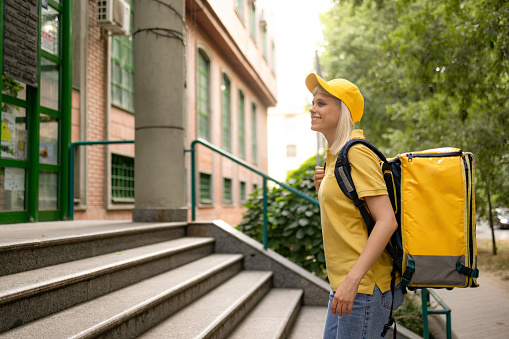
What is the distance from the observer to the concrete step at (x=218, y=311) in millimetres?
3398

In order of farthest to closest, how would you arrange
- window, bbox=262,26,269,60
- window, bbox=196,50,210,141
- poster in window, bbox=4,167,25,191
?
window, bbox=262,26,269,60, window, bbox=196,50,210,141, poster in window, bbox=4,167,25,191

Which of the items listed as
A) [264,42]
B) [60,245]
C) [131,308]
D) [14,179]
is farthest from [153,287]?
[264,42]

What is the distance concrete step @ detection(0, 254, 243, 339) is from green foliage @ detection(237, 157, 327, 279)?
168cm

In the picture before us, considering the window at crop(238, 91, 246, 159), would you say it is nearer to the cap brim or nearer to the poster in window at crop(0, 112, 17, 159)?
the poster in window at crop(0, 112, 17, 159)

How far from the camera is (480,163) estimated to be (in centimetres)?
1005

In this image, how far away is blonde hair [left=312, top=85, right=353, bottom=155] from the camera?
2.10 metres

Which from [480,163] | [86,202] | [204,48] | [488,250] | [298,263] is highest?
[204,48]

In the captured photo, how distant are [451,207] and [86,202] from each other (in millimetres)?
7994

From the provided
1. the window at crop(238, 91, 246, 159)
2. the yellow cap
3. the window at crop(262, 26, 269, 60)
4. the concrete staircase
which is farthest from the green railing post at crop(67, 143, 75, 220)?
the window at crop(262, 26, 269, 60)

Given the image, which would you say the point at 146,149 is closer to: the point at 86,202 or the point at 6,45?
the point at 6,45

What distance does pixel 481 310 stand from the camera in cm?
686

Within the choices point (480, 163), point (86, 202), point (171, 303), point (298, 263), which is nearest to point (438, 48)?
point (480, 163)

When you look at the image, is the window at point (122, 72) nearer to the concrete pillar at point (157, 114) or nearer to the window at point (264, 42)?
the concrete pillar at point (157, 114)

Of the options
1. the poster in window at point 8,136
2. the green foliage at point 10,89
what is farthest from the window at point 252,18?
the poster in window at point 8,136
